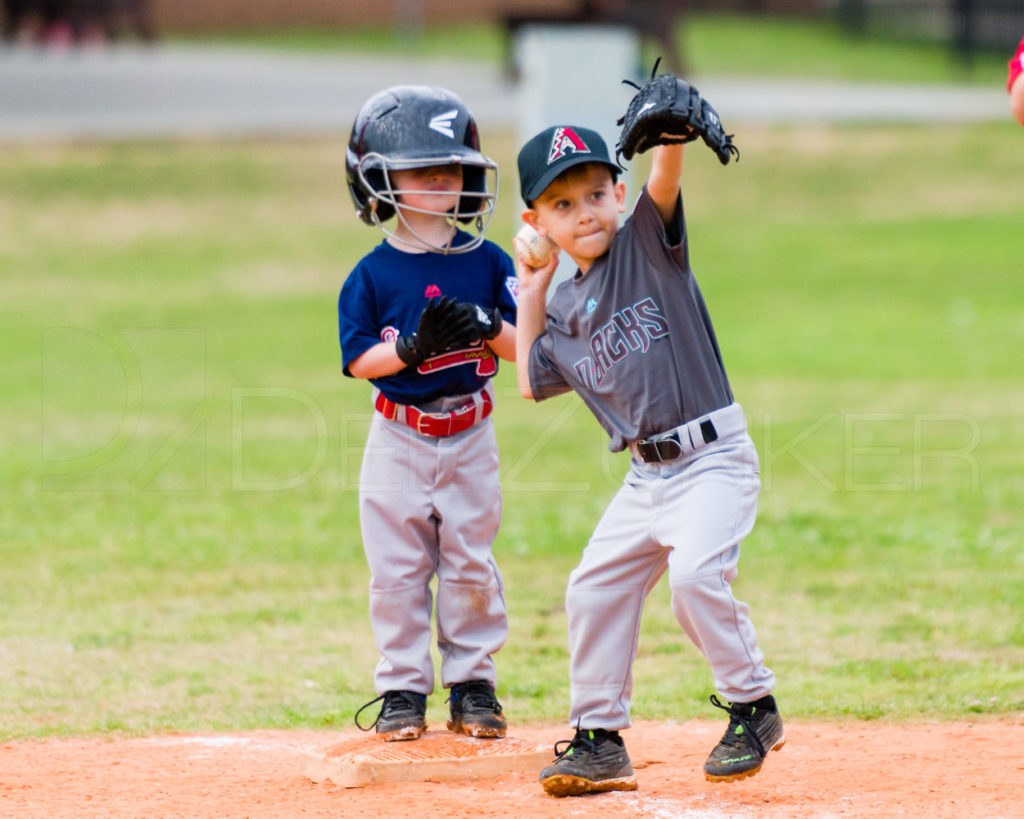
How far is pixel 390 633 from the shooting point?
4.33m

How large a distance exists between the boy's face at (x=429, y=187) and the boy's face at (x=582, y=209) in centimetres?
39

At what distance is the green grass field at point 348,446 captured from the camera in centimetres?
554

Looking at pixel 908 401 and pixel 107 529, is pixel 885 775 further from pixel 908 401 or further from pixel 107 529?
pixel 908 401

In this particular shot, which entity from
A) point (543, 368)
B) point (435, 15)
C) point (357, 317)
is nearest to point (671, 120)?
point (543, 368)

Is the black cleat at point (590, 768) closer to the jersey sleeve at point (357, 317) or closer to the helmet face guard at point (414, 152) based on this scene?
the jersey sleeve at point (357, 317)

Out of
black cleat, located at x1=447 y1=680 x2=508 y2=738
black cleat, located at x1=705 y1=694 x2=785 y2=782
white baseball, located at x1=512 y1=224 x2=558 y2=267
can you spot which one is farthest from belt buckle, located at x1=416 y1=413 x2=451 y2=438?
black cleat, located at x1=705 y1=694 x2=785 y2=782

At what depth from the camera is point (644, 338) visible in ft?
12.6

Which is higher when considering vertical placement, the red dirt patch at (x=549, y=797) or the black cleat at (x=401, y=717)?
the black cleat at (x=401, y=717)

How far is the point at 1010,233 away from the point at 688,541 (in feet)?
54.7

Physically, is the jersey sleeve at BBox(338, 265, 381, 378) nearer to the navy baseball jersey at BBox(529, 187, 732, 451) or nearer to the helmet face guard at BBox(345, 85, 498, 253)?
the helmet face guard at BBox(345, 85, 498, 253)

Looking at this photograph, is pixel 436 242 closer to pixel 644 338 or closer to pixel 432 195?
pixel 432 195

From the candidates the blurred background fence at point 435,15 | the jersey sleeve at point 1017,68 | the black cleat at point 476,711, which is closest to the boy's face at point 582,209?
the jersey sleeve at point 1017,68

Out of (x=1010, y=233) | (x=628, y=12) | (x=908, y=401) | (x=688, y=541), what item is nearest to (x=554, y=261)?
(x=688, y=541)

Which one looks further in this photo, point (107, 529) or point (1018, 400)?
point (1018, 400)
